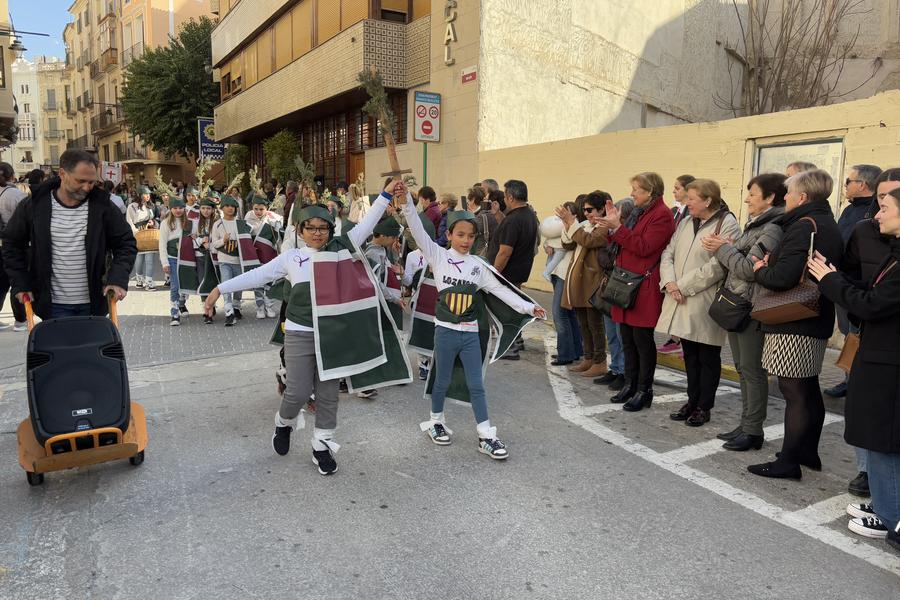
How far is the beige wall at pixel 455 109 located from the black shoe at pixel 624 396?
8.97 meters

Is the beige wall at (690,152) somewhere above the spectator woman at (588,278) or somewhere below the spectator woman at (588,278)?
above

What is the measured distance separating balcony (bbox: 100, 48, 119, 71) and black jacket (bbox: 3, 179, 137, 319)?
51.1 m

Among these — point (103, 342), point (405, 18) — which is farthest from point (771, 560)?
point (405, 18)

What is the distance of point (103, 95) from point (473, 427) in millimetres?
57160

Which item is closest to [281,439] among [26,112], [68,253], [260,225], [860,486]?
[68,253]

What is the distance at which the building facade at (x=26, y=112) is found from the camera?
84.8 metres

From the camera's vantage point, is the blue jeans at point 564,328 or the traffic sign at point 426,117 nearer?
the blue jeans at point 564,328

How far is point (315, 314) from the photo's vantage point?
168 inches

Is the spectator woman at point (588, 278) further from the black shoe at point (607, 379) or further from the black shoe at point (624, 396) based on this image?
the black shoe at point (624, 396)

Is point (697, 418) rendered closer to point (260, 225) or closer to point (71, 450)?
point (71, 450)

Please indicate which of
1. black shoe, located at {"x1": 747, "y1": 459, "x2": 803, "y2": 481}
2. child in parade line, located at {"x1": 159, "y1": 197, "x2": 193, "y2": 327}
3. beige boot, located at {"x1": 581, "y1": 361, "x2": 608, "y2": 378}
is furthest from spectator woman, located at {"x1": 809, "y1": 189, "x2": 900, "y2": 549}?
child in parade line, located at {"x1": 159, "y1": 197, "x2": 193, "y2": 327}

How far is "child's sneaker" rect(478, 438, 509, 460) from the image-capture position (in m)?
4.55

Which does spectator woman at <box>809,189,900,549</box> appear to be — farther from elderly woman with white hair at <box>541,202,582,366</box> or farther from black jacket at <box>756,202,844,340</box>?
elderly woman with white hair at <box>541,202,582,366</box>

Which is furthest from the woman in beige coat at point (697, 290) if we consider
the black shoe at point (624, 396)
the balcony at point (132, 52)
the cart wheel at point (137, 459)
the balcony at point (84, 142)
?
the balcony at point (84, 142)
